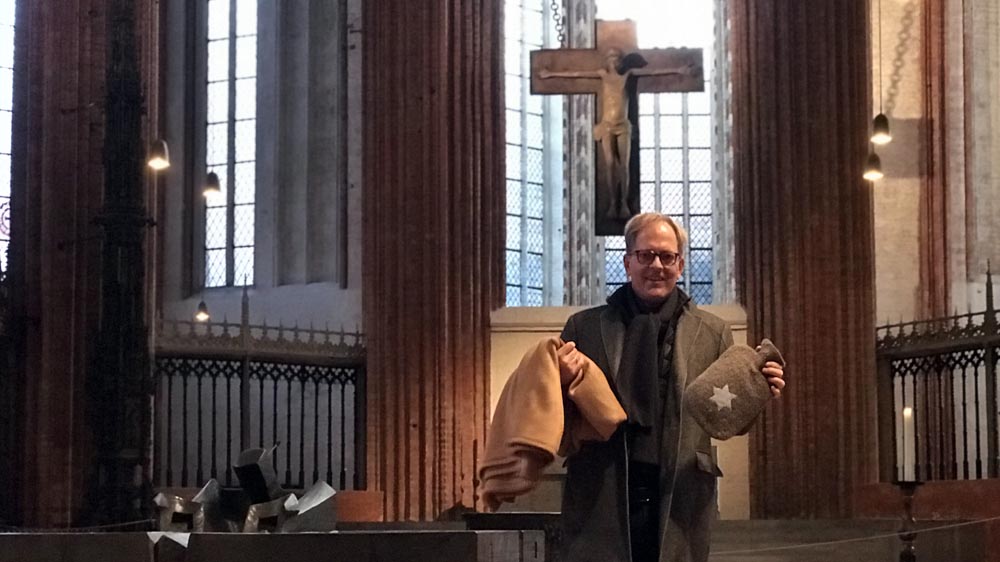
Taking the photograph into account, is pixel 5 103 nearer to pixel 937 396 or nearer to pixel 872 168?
pixel 872 168

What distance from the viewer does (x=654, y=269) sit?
4016mm

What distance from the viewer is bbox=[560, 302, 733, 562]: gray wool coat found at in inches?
158

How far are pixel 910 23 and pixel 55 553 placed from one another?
12.4m

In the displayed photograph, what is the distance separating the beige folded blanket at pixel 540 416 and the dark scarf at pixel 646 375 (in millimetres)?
81

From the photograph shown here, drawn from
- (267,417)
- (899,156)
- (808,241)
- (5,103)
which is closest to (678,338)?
(808,241)

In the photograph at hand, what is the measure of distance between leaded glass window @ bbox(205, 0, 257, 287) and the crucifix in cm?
400

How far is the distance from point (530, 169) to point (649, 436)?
14164 millimetres

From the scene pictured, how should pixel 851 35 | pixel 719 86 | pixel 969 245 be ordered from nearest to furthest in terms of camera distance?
pixel 851 35 → pixel 969 245 → pixel 719 86

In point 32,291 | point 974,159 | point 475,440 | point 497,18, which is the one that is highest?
point 497,18

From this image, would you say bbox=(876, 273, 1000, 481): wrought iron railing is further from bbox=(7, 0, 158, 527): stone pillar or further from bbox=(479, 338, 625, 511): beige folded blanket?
bbox=(479, 338, 625, 511): beige folded blanket

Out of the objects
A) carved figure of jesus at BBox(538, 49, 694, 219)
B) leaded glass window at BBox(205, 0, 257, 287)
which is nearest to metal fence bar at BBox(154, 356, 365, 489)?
leaded glass window at BBox(205, 0, 257, 287)

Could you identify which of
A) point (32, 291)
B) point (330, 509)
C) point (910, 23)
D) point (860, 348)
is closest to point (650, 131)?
point (910, 23)

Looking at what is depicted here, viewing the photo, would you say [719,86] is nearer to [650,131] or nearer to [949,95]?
[650,131]

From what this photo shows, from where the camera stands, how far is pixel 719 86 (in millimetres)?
18000
